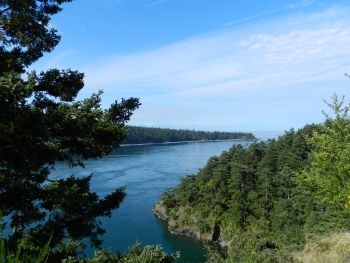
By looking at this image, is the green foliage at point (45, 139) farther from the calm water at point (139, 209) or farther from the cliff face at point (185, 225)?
the cliff face at point (185, 225)

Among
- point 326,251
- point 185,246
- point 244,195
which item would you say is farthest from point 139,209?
point 326,251

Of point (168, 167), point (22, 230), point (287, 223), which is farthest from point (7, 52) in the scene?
point (168, 167)

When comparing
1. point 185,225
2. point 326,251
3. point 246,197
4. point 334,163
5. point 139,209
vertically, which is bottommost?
point 185,225

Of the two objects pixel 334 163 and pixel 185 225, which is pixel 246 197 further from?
pixel 334 163

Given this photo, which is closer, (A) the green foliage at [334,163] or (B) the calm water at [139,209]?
(A) the green foliage at [334,163]

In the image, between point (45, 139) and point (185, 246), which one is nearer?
point (45, 139)

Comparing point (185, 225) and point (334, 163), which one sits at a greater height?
point (334, 163)

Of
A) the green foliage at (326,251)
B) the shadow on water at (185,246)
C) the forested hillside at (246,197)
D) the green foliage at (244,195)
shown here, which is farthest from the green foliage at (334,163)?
the green foliage at (244,195)

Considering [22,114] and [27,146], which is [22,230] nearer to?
[27,146]

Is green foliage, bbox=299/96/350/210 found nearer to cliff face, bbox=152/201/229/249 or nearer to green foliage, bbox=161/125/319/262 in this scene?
green foliage, bbox=161/125/319/262

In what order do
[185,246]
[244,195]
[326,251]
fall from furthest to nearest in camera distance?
[244,195] → [185,246] → [326,251]

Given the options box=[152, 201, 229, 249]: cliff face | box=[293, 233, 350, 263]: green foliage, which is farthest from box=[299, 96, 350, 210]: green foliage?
box=[152, 201, 229, 249]: cliff face

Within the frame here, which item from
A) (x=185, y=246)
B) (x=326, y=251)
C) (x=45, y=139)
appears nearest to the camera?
(x=326, y=251)

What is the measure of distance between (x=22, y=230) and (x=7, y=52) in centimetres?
432
